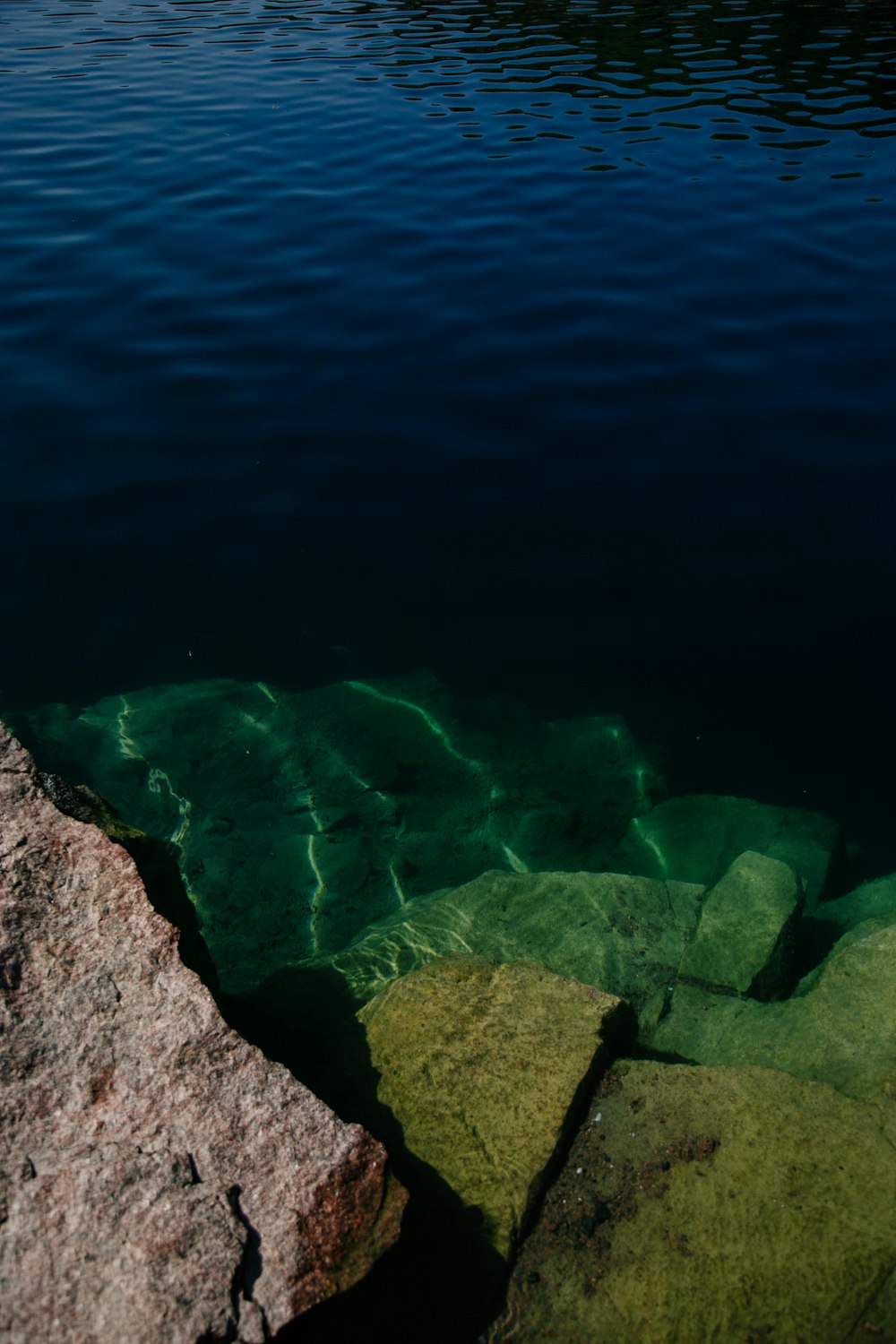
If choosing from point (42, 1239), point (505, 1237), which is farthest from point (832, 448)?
point (42, 1239)

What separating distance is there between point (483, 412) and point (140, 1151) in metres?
7.24

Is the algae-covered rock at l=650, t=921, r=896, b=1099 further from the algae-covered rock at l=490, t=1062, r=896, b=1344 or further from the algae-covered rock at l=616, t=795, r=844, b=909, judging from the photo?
the algae-covered rock at l=616, t=795, r=844, b=909

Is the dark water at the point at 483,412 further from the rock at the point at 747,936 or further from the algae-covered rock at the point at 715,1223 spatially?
the algae-covered rock at the point at 715,1223

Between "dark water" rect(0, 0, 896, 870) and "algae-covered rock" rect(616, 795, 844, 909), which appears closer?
"algae-covered rock" rect(616, 795, 844, 909)

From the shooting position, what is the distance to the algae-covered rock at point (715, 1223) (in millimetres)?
2928

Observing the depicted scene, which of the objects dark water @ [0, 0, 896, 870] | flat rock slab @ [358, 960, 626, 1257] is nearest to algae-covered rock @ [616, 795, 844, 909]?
dark water @ [0, 0, 896, 870]

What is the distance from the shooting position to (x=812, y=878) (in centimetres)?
607

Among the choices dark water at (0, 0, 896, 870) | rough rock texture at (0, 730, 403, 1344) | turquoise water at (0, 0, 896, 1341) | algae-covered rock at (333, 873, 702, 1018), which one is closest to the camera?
rough rock texture at (0, 730, 403, 1344)

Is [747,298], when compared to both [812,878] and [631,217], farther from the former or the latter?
[812,878]

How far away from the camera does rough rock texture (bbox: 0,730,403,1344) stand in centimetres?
256

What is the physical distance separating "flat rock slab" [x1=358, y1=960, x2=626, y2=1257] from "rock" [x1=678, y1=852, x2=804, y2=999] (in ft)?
3.37

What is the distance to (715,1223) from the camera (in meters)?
Answer: 3.13

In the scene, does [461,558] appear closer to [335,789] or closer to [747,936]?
[335,789]

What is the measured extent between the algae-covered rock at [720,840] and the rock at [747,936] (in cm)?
107
